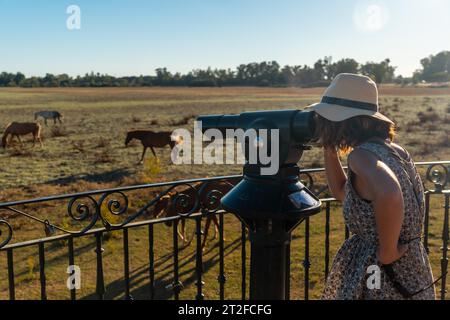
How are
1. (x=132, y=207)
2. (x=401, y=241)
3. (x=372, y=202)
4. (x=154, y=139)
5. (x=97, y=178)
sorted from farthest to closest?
(x=154, y=139)
(x=97, y=178)
(x=132, y=207)
(x=401, y=241)
(x=372, y=202)

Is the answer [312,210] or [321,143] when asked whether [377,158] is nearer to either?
[321,143]

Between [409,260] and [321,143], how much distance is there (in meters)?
0.59

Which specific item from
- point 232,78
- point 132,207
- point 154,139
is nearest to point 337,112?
point 132,207

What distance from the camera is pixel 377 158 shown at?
1.75 m

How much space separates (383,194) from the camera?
1.67 m

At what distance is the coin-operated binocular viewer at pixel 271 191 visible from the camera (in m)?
1.58

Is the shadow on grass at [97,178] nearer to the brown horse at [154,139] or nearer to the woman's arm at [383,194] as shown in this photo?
the brown horse at [154,139]

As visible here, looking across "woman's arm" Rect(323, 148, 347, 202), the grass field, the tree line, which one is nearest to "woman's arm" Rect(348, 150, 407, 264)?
"woman's arm" Rect(323, 148, 347, 202)

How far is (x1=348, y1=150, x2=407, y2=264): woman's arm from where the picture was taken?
1.67m

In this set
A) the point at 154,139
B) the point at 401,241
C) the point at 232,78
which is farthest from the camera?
the point at 232,78

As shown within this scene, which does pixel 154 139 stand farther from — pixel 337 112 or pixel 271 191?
pixel 271 191

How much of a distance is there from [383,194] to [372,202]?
0.10m

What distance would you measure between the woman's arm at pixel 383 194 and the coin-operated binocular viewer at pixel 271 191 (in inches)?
8.1

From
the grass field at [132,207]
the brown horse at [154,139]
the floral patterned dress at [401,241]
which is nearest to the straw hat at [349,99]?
the floral patterned dress at [401,241]
